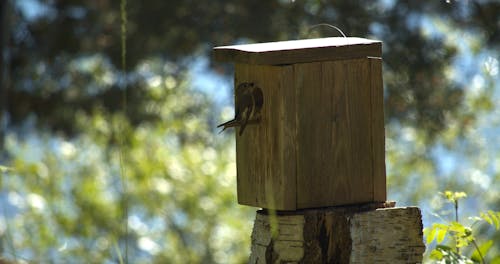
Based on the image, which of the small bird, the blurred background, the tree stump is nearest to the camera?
the tree stump

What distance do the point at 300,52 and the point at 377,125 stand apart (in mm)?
294

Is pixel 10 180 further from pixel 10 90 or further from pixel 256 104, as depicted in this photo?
pixel 256 104

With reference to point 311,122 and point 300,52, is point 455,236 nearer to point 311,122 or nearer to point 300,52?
point 311,122

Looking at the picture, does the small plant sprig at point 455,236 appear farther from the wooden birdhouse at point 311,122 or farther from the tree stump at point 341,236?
the wooden birdhouse at point 311,122

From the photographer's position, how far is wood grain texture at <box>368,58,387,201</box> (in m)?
2.23

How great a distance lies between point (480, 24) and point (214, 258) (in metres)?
2.05

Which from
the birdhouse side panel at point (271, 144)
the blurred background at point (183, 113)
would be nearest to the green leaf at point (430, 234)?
the birdhouse side panel at point (271, 144)

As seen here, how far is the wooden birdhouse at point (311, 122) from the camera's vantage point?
6.96 feet

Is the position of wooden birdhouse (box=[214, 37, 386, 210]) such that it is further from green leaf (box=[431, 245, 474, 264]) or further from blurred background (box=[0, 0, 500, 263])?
blurred background (box=[0, 0, 500, 263])

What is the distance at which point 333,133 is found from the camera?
85.6 inches

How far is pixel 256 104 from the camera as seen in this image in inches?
86.7

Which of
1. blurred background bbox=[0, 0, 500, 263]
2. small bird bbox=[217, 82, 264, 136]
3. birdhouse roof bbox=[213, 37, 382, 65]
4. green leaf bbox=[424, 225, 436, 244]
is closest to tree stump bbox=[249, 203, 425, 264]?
green leaf bbox=[424, 225, 436, 244]

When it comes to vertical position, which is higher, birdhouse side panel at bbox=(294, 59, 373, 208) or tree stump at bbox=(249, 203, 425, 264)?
birdhouse side panel at bbox=(294, 59, 373, 208)

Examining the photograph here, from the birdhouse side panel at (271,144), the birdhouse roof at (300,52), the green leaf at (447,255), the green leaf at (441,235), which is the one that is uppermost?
the birdhouse roof at (300,52)
